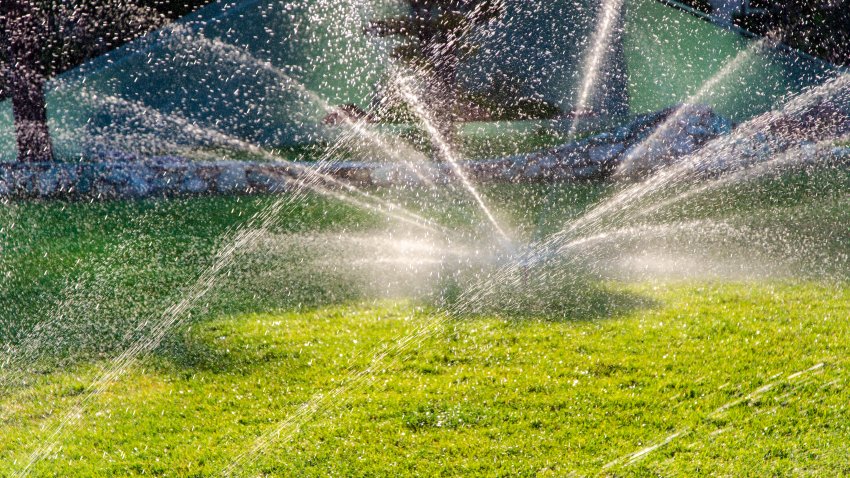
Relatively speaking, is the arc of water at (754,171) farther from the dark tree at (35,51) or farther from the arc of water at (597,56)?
the dark tree at (35,51)

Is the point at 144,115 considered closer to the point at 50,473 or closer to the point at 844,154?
the point at 844,154

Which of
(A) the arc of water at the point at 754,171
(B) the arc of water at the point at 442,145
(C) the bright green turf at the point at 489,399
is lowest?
(A) the arc of water at the point at 754,171

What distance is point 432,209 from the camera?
674cm

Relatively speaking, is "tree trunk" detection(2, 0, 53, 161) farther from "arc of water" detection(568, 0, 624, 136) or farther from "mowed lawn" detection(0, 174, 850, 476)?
"arc of water" detection(568, 0, 624, 136)

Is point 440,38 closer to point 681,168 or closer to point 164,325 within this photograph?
point 681,168

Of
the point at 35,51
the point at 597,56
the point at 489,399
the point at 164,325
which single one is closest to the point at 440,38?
the point at 597,56

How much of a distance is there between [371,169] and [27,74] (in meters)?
3.49

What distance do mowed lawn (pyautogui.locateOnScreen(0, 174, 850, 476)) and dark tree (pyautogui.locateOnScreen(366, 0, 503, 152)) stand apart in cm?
470

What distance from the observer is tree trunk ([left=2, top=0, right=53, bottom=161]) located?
8266mm

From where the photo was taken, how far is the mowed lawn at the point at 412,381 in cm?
282

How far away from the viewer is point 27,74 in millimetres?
8281

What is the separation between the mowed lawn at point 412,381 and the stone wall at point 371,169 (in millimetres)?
2540

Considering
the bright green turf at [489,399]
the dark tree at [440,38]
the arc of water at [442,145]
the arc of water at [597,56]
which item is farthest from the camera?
the arc of water at [597,56]

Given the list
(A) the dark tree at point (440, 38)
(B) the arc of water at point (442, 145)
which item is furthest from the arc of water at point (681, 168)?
(A) the dark tree at point (440, 38)
